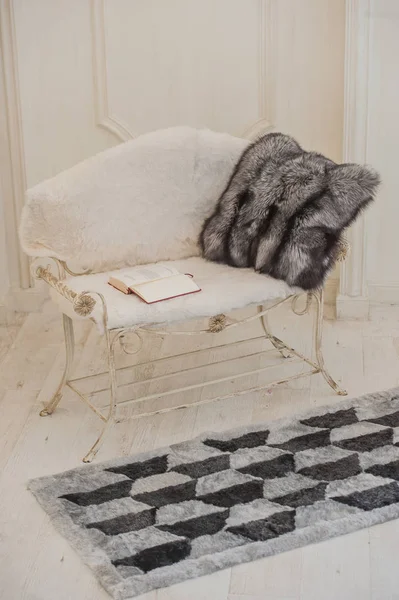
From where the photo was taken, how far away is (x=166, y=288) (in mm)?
3064

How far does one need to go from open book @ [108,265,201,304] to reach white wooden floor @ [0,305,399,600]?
48 centimetres

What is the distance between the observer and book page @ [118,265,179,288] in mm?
3111

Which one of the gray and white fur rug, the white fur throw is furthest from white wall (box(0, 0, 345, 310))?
the gray and white fur rug

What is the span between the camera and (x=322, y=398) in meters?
3.35

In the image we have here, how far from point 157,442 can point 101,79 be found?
1693mm

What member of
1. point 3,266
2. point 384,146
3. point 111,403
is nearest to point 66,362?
point 111,403

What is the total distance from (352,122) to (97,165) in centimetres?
118

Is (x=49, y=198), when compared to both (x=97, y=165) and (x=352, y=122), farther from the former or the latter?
(x=352, y=122)

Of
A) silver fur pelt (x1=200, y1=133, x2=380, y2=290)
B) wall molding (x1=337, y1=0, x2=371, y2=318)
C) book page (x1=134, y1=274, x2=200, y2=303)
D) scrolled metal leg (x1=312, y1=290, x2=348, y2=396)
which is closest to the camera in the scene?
book page (x1=134, y1=274, x2=200, y2=303)

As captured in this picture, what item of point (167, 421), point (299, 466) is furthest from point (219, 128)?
point (299, 466)

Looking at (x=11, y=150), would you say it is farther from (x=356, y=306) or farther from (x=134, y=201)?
(x=356, y=306)

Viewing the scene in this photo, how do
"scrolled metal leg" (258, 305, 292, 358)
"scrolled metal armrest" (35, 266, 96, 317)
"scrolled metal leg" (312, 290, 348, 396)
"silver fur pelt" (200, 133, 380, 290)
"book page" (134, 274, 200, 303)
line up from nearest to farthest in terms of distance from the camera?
"scrolled metal armrest" (35, 266, 96, 317), "book page" (134, 274, 200, 303), "silver fur pelt" (200, 133, 380, 290), "scrolled metal leg" (312, 290, 348, 396), "scrolled metal leg" (258, 305, 292, 358)

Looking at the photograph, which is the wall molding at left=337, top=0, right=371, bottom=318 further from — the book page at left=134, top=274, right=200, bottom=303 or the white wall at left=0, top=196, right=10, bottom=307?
the white wall at left=0, top=196, right=10, bottom=307

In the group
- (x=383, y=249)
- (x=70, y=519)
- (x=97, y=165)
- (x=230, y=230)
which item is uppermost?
(x=97, y=165)
